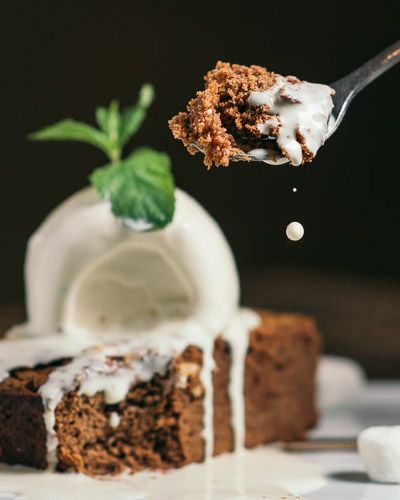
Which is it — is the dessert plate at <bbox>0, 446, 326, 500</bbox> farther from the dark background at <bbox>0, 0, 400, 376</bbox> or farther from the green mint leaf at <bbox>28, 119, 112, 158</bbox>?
the dark background at <bbox>0, 0, 400, 376</bbox>

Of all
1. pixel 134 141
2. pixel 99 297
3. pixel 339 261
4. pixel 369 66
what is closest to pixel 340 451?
pixel 99 297

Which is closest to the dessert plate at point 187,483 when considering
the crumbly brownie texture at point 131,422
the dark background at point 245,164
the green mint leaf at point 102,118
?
the crumbly brownie texture at point 131,422

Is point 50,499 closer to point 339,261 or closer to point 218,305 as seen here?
point 218,305

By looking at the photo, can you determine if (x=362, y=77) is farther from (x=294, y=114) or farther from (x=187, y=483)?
(x=187, y=483)

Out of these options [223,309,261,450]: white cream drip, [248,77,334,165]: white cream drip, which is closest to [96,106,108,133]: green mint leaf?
[223,309,261,450]: white cream drip

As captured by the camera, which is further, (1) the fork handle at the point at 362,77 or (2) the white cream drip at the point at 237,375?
(2) the white cream drip at the point at 237,375

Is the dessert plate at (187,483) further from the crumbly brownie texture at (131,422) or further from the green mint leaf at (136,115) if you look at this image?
the green mint leaf at (136,115)
